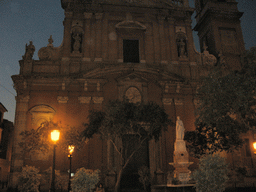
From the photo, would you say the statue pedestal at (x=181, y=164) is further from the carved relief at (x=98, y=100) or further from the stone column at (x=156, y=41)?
the stone column at (x=156, y=41)

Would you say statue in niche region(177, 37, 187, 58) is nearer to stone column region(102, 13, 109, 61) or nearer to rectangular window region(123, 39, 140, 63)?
rectangular window region(123, 39, 140, 63)

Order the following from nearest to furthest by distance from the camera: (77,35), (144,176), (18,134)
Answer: (144,176) → (18,134) → (77,35)

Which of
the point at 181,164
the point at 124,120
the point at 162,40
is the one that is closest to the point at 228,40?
the point at 162,40

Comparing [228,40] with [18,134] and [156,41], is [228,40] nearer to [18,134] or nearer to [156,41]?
[156,41]

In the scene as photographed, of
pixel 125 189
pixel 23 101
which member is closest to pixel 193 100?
pixel 125 189

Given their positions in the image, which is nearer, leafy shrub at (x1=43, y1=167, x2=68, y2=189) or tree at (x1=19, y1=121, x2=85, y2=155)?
tree at (x1=19, y1=121, x2=85, y2=155)

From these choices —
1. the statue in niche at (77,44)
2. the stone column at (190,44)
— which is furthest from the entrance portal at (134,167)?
the stone column at (190,44)

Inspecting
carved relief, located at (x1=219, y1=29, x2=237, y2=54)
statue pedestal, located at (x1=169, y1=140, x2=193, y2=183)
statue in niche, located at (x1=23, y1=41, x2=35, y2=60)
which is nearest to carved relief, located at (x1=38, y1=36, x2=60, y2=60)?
statue in niche, located at (x1=23, y1=41, x2=35, y2=60)

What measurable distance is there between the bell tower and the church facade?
9 cm

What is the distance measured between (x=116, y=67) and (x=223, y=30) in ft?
34.8

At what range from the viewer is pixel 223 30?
22516mm

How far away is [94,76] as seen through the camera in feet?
61.0

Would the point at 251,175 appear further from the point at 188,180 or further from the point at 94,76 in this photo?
the point at 94,76

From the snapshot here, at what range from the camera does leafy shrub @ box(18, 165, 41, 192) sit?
14180 mm
